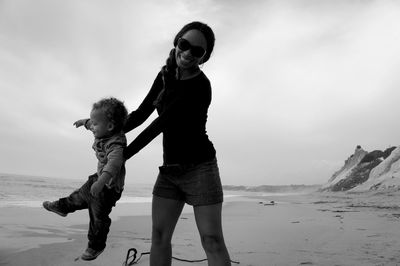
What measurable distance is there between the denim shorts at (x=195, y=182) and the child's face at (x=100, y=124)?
1.61 ft

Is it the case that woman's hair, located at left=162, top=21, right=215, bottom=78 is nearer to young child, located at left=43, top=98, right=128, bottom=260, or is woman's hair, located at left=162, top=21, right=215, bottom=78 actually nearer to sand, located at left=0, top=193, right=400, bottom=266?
young child, located at left=43, top=98, right=128, bottom=260

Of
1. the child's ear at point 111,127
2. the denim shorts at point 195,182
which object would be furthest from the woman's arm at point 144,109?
the denim shorts at point 195,182

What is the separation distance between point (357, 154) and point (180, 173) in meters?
32.8

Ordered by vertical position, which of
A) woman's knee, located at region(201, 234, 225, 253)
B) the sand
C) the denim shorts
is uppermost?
the denim shorts

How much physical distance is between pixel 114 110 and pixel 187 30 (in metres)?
0.79

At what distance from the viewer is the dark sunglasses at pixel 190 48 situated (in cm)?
261

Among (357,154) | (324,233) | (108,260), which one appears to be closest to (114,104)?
(108,260)

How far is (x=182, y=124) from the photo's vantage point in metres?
2.58

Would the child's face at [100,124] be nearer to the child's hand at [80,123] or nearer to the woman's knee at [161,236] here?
the child's hand at [80,123]

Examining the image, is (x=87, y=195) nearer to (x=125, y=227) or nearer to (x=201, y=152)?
(x=201, y=152)

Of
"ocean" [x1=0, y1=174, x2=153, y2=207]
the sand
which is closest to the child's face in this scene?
the sand

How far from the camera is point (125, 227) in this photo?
23.2ft

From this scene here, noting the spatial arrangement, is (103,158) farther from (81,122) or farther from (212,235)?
(212,235)

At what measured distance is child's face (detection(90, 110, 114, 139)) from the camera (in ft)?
8.90
